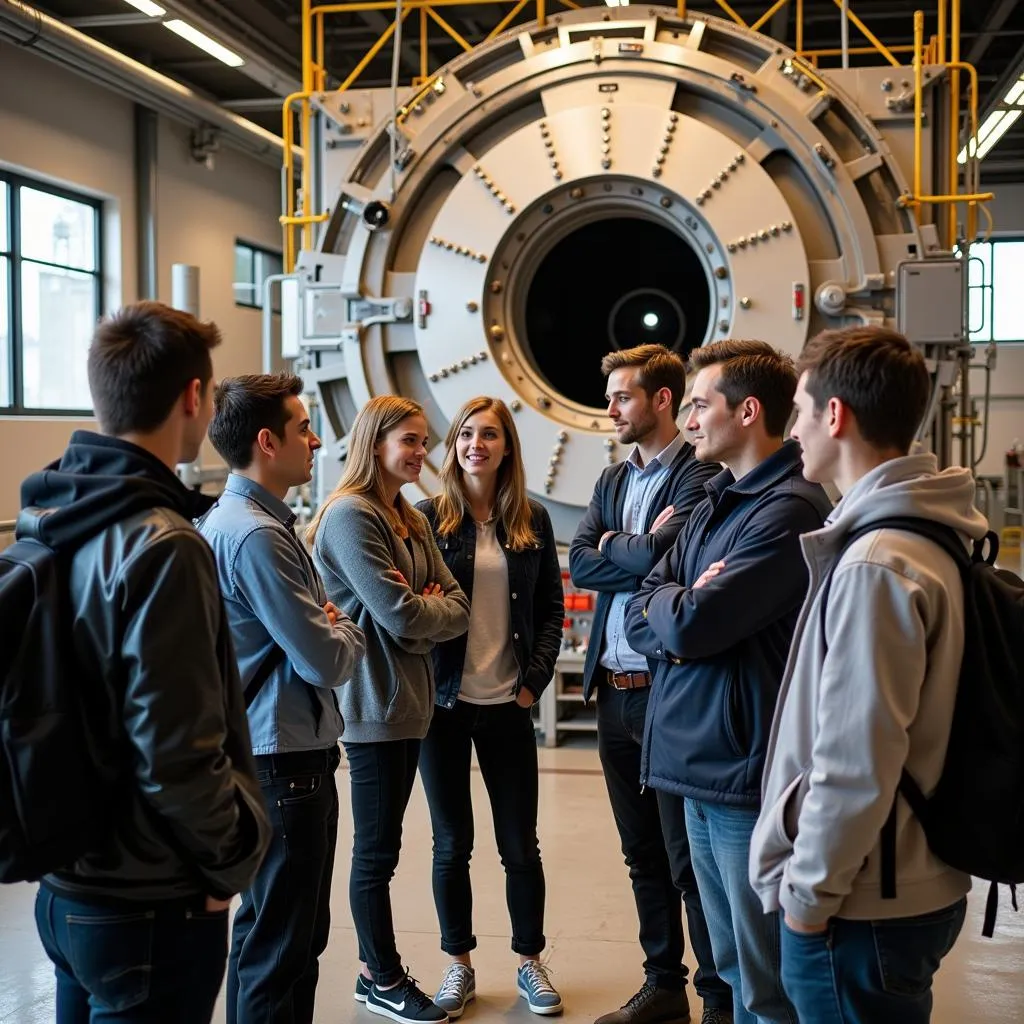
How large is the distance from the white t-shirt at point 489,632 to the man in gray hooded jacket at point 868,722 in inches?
50.3

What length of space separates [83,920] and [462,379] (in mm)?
3034

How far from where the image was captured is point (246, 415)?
7.23 feet

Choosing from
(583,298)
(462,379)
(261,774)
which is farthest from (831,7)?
(261,774)

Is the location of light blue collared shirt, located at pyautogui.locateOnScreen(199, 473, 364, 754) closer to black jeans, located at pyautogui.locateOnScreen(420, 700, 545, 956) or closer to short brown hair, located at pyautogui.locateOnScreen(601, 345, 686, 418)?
black jeans, located at pyautogui.locateOnScreen(420, 700, 545, 956)

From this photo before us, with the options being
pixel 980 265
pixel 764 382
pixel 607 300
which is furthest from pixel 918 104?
pixel 764 382

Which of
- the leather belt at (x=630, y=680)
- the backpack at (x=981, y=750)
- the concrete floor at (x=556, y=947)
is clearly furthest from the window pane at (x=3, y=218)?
the backpack at (x=981, y=750)

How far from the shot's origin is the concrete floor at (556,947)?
2.79m

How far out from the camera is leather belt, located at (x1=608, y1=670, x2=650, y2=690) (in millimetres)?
2713

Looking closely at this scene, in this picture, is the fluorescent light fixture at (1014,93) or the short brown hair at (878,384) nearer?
the short brown hair at (878,384)

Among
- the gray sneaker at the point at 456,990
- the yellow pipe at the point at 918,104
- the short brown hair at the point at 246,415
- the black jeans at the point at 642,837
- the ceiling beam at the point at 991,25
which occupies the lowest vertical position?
the gray sneaker at the point at 456,990

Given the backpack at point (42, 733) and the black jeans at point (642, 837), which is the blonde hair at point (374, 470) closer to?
the black jeans at point (642, 837)

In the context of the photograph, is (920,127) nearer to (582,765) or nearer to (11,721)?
(582,765)

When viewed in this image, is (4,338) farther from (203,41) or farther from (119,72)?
(203,41)

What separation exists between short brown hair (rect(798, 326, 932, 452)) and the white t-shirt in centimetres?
139
